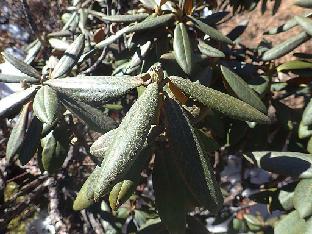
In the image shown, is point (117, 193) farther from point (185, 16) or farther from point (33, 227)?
point (33, 227)

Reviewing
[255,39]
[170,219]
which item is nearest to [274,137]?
[170,219]

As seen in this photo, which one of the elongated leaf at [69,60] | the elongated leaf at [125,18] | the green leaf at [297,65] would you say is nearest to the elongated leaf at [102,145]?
the elongated leaf at [69,60]

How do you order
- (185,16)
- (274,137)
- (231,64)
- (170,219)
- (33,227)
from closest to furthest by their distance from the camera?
(170,219) → (185,16) → (231,64) → (274,137) → (33,227)

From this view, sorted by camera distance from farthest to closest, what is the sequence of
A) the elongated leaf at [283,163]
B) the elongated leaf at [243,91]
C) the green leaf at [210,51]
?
the green leaf at [210,51] < the elongated leaf at [243,91] < the elongated leaf at [283,163]

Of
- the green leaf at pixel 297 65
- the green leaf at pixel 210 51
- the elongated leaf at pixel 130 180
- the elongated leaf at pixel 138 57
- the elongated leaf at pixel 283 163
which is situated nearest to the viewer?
the elongated leaf at pixel 130 180

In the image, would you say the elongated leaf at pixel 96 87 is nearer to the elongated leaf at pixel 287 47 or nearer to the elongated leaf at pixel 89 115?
the elongated leaf at pixel 89 115

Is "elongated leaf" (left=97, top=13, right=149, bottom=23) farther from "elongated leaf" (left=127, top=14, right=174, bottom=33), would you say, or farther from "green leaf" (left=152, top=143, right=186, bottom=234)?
"green leaf" (left=152, top=143, right=186, bottom=234)
